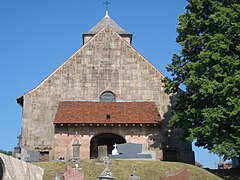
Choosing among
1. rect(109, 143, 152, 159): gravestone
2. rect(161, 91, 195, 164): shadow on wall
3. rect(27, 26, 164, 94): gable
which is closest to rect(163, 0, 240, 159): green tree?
rect(109, 143, 152, 159): gravestone

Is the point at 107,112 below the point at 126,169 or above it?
above

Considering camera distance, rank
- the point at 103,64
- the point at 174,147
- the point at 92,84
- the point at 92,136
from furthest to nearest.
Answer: the point at 103,64, the point at 92,84, the point at 174,147, the point at 92,136

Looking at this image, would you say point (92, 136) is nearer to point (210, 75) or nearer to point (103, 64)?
point (103, 64)

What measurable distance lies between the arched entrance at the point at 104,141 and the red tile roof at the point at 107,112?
1.96 m

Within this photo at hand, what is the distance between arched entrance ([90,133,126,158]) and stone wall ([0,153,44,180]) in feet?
52.9

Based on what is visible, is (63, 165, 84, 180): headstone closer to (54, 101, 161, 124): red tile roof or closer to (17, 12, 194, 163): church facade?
(17, 12, 194, 163): church facade

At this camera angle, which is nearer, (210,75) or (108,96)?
(210,75)

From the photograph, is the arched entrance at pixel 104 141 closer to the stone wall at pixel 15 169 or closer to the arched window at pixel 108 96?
the arched window at pixel 108 96

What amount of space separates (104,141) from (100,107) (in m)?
3.14

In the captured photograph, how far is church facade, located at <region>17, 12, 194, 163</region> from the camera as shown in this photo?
30.3 m

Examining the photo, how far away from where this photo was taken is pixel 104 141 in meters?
33.2

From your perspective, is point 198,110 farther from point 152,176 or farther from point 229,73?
point 152,176

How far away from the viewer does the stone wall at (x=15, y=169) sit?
1225cm

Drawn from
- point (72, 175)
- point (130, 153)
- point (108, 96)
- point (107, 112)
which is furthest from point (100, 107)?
point (72, 175)
